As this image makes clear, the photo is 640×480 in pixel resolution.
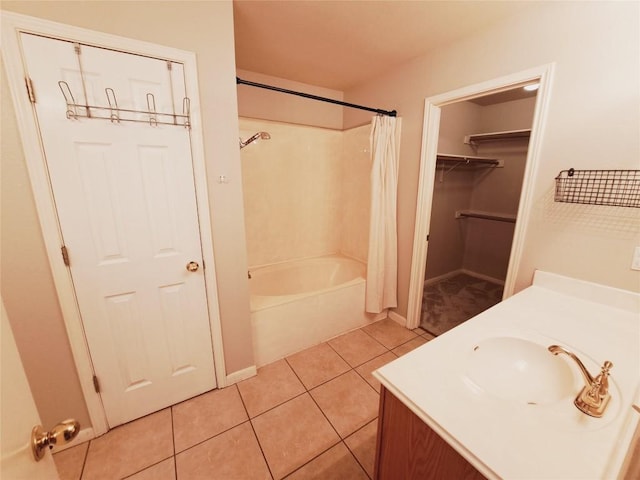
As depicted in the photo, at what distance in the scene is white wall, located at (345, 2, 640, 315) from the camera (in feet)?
4.05

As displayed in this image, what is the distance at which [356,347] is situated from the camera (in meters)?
2.30

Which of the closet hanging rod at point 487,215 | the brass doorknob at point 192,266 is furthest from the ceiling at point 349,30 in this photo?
the closet hanging rod at point 487,215

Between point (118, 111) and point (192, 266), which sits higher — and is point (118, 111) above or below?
above

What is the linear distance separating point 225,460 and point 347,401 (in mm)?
784

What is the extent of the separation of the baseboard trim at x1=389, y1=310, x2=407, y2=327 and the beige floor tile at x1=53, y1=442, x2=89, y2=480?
8.00 feet

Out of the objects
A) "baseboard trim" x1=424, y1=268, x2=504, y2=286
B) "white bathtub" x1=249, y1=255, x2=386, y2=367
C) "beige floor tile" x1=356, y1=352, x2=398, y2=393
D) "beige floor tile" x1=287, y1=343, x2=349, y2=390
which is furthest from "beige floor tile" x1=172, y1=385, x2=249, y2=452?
"baseboard trim" x1=424, y1=268, x2=504, y2=286

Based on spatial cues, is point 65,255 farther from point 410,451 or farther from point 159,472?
point 410,451

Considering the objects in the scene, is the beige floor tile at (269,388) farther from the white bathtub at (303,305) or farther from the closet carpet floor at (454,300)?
the closet carpet floor at (454,300)

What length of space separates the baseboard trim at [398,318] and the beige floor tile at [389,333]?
0.03 m

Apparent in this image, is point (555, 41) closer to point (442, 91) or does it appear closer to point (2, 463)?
point (442, 91)

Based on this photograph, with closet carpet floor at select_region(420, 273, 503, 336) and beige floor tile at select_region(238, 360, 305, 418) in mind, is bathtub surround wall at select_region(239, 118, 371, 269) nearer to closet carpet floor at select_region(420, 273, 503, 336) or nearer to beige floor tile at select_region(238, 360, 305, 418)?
closet carpet floor at select_region(420, 273, 503, 336)

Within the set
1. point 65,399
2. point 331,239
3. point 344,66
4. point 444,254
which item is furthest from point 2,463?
point 444,254

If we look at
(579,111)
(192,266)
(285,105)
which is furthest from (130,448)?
(579,111)

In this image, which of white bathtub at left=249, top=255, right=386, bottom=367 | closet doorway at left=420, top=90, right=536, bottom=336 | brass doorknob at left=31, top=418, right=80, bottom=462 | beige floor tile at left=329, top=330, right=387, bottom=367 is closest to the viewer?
brass doorknob at left=31, top=418, right=80, bottom=462
